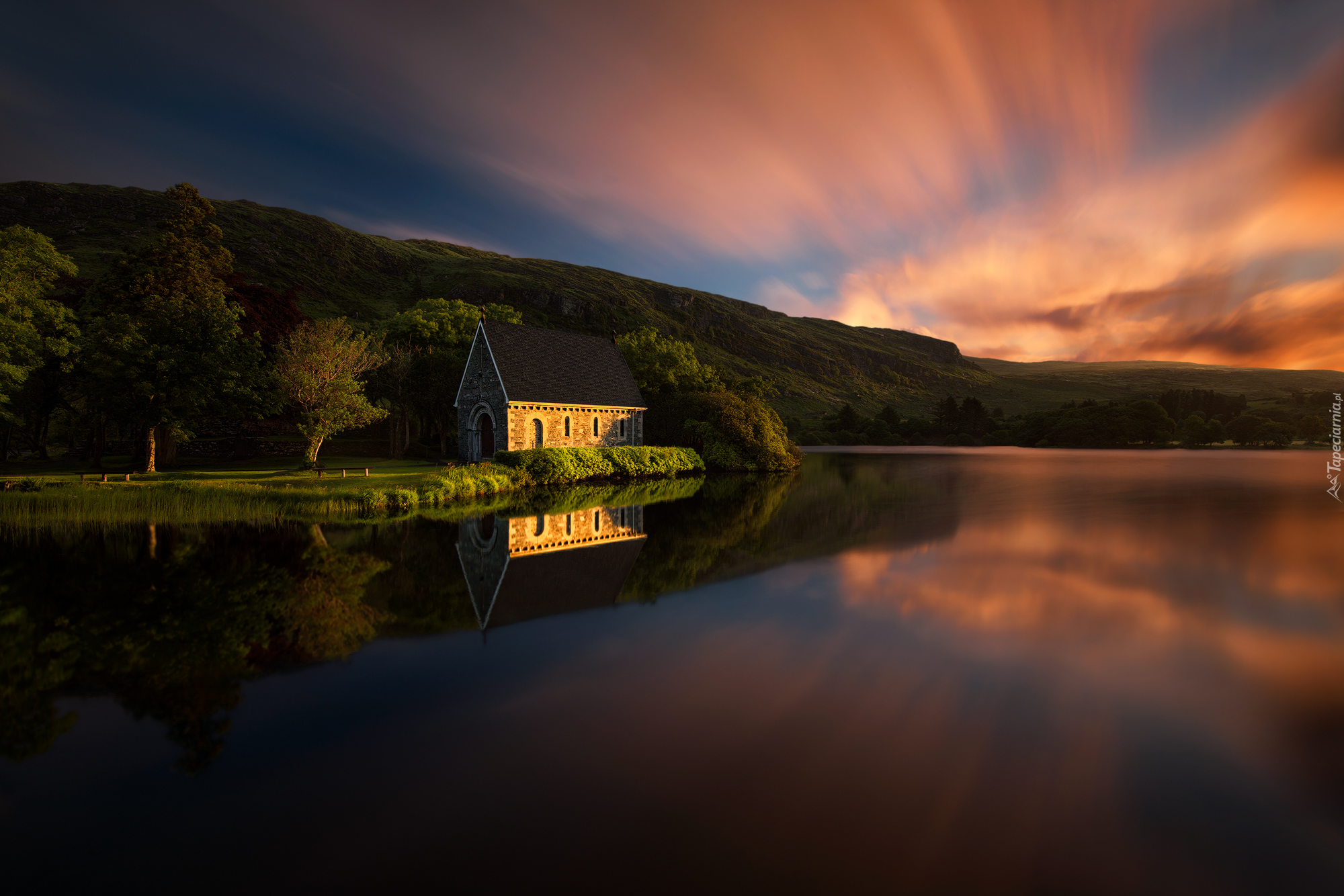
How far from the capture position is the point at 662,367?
4962cm

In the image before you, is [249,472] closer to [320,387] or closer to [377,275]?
[320,387]

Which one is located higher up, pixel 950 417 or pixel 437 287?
pixel 437 287

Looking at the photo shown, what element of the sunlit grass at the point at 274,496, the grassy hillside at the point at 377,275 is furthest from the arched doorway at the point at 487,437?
the grassy hillside at the point at 377,275

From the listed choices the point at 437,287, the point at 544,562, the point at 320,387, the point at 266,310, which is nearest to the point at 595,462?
the point at 320,387

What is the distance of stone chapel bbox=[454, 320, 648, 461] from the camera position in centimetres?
3575

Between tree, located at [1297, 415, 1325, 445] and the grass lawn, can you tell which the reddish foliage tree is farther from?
tree, located at [1297, 415, 1325, 445]

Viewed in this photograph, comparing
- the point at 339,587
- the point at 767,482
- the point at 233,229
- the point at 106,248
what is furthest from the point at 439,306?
the point at 233,229

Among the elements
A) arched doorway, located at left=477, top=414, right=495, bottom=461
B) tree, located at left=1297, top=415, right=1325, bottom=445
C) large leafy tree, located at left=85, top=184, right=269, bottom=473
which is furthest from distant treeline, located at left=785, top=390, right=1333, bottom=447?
large leafy tree, located at left=85, top=184, right=269, bottom=473

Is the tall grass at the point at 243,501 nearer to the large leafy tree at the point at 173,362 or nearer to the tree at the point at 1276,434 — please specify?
the large leafy tree at the point at 173,362

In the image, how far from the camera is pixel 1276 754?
19.1 feet

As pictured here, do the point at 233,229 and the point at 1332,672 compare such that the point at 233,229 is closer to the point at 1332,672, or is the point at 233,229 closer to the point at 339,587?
the point at 339,587

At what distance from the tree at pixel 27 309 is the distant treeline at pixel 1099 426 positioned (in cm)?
8810

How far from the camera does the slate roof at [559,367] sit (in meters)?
36.6

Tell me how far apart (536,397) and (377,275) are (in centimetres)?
14950
